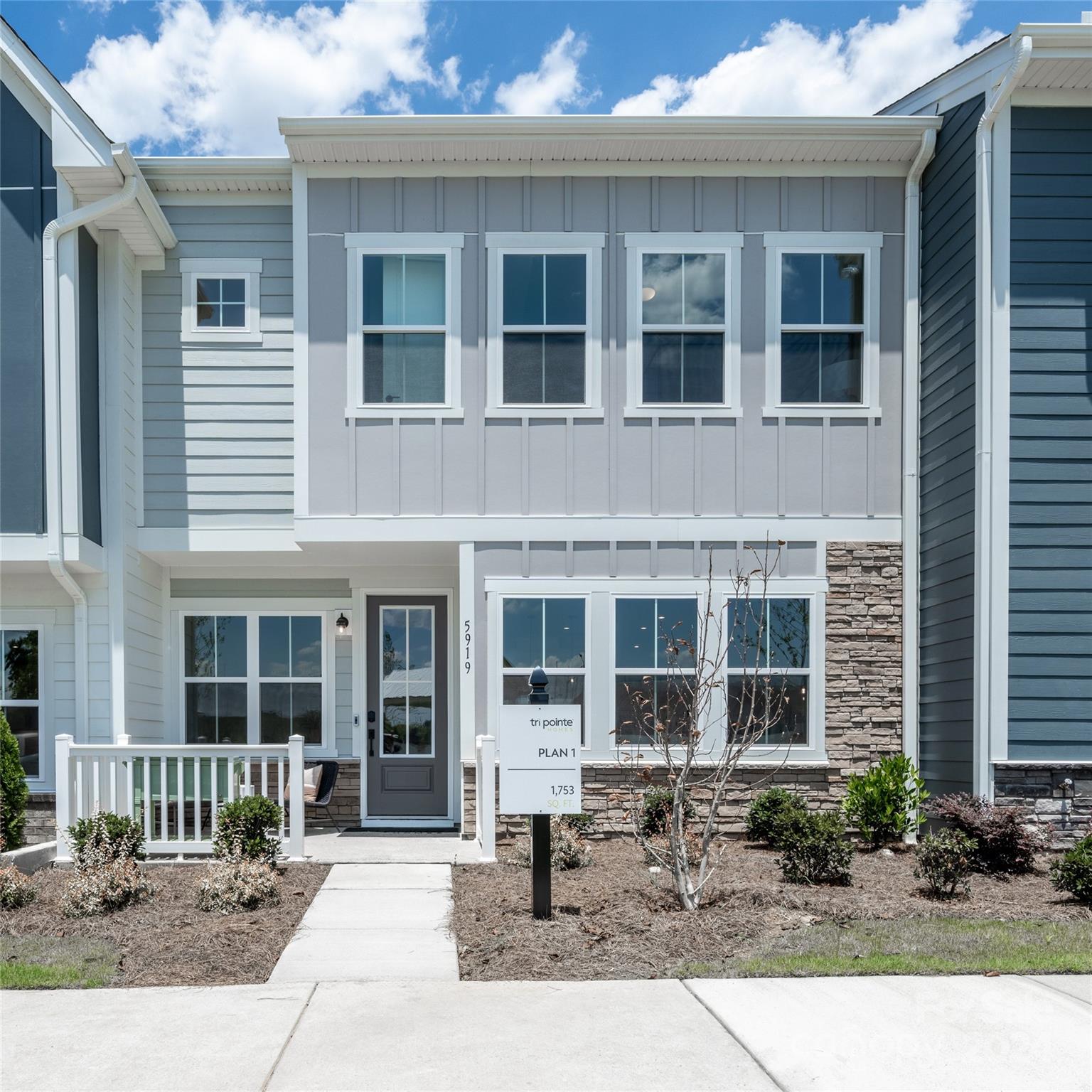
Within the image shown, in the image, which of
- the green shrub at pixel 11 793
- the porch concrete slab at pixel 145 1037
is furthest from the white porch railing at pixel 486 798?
the green shrub at pixel 11 793

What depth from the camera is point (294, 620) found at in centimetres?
1068

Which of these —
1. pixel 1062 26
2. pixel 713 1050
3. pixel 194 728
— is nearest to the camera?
pixel 713 1050

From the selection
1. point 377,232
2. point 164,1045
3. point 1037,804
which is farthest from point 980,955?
point 377,232

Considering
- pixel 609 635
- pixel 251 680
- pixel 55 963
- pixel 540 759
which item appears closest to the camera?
pixel 55 963

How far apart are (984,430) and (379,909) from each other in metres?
5.70

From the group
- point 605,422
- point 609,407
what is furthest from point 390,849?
point 609,407

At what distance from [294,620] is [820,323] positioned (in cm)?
577

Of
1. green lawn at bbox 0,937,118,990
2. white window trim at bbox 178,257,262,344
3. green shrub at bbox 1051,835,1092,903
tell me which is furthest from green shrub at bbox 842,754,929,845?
→ white window trim at bbox 178,257,262,344

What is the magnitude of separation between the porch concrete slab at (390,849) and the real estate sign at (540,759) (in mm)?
2102

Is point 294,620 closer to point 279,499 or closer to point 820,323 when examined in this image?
point 279,499

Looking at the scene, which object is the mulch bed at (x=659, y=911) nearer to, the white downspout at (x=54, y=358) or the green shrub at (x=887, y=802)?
the green shrub at (x=887, y=802)

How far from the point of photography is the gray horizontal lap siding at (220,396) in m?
9.84

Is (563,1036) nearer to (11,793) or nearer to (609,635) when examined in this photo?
(609,635)

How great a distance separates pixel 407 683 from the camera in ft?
35.0
